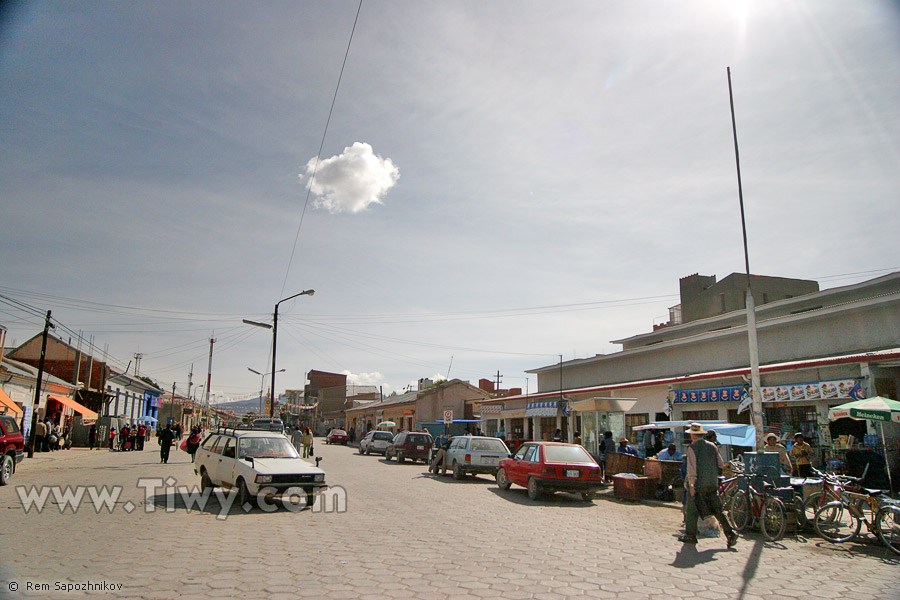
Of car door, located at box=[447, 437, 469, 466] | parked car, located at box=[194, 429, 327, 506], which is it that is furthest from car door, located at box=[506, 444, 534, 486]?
parked car, located at box=[194, 429, 327, 506]

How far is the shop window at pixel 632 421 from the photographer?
2484cm

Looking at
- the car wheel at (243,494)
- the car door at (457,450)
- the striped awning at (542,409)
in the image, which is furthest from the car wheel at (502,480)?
the striped awning at (542,409)

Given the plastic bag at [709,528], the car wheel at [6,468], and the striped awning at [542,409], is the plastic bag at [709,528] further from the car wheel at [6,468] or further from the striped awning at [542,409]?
the striped awning at [542,409]

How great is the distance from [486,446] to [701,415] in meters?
8.44

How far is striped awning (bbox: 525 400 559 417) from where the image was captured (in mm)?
31711

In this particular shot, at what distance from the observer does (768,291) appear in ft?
115

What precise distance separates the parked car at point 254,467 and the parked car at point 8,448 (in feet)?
17.2

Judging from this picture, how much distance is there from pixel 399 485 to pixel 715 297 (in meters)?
26.4

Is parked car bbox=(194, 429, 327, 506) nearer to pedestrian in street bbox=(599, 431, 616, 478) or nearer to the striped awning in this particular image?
pedestrian in street bbox=(599, 431, 616, 478)

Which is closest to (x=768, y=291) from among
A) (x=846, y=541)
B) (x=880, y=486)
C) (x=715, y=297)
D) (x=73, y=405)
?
(x=715, y=297)

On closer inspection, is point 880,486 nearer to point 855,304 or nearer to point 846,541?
point 846,541

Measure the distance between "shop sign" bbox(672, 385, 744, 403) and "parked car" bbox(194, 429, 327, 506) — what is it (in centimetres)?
1433

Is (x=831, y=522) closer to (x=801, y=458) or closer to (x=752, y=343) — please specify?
(x=801, y=458)

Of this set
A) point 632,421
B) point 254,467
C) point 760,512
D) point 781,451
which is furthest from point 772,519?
point 632,421
